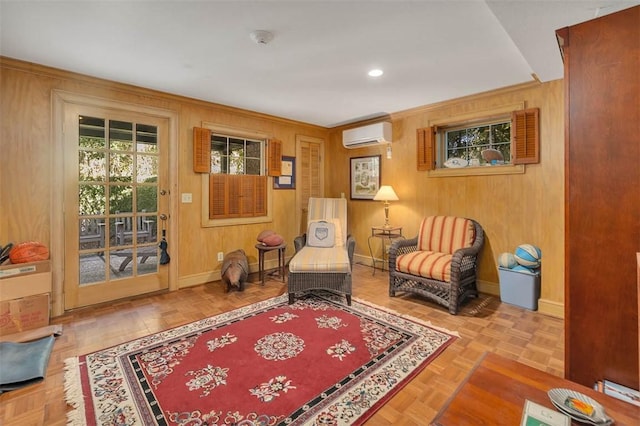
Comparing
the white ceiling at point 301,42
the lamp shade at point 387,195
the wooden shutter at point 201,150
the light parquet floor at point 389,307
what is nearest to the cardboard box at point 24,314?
the light parquet floor at point 389,307

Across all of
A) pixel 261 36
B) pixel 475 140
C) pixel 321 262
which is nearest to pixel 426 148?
pixel 475 140

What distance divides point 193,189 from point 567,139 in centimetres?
354

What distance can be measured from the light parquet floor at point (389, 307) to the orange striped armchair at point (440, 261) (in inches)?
5.8

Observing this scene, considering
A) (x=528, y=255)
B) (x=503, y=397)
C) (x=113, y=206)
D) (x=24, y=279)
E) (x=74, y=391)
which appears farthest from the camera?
(x=113, y=206)

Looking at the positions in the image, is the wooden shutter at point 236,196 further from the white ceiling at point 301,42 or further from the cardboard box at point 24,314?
the cardboard box at point 24,314

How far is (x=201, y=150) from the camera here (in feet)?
12.0

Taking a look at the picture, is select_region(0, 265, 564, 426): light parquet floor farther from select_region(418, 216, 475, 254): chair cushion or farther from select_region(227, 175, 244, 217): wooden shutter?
select_region(227, 175, 244, 217): wooden shutter

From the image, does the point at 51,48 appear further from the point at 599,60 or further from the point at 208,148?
the point at 599,60

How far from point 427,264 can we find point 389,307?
22.9 inches

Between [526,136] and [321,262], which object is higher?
[526,136]

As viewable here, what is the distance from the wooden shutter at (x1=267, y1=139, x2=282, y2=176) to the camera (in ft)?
14.3

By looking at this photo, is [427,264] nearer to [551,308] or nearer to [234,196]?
[551,308]

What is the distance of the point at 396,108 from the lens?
13.0 ft

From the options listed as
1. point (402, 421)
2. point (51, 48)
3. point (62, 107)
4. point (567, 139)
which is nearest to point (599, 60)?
point (567, 139)
